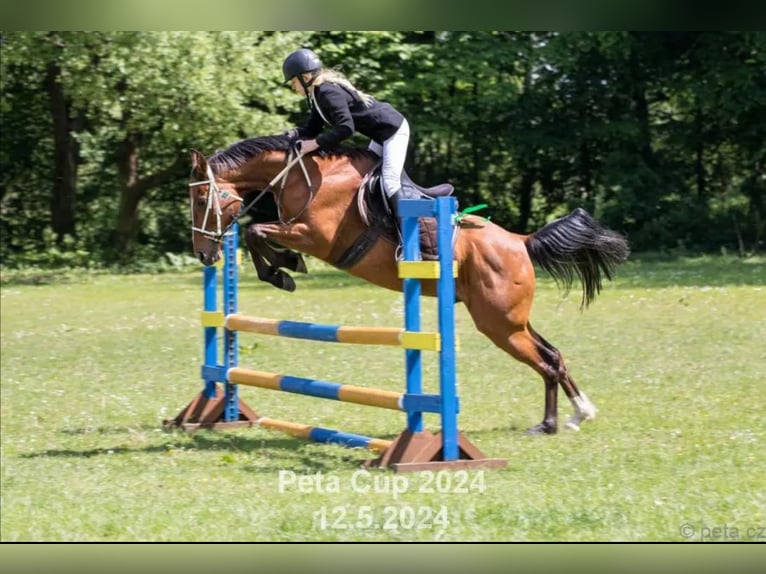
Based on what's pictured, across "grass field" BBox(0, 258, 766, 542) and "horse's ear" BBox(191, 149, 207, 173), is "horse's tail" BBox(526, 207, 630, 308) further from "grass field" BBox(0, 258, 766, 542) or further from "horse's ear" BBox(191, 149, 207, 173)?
"horse's ear" BBox(191, 149, 207, 173)

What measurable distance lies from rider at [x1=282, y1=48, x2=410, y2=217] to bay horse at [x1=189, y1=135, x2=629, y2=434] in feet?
0.76

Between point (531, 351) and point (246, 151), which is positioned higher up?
point (246, 151)

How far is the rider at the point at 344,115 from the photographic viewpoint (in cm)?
693

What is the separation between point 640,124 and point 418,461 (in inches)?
829

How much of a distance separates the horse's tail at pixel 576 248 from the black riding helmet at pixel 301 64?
1826 mm

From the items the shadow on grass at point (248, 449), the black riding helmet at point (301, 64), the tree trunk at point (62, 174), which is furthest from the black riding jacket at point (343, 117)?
the tree trunk at point (62, 174)

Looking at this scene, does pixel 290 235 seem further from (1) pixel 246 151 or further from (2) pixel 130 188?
(2) pixel 130 188

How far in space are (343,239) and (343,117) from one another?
34.4 inches

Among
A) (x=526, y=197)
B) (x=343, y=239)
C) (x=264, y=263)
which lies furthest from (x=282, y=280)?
(x=526, y=197)

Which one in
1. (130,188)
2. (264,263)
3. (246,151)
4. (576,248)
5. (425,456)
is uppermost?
(246,151)

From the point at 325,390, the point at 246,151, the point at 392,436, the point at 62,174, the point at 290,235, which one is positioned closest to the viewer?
the point at 325,390

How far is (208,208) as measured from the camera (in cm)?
728

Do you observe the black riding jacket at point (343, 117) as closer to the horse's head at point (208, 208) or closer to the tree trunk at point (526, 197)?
the horse's head at point (208, 208)

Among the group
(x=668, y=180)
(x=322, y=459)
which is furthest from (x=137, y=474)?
(x=668, y=180)
